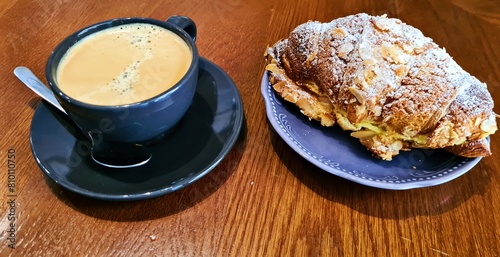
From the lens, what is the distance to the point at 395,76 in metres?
0.73

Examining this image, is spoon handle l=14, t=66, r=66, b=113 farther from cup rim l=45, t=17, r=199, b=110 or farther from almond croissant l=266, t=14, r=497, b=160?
almond croissant l=266, t=14, r=497, b=160

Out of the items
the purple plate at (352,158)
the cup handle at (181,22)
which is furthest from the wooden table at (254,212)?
the cup handle at (181,22)

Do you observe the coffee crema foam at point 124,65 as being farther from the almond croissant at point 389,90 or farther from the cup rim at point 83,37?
the almond croissant at point 389,90

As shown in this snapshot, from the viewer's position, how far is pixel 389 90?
0.73 metres

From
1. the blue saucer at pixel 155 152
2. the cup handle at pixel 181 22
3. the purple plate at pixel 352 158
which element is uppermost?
the cup handle at pixel 181 22

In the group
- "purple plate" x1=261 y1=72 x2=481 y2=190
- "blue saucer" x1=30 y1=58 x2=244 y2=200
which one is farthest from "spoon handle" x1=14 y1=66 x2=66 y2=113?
"purple plate" x1=261 y1=72 x2=481 y2=190

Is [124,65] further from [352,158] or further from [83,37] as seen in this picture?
[352,158]

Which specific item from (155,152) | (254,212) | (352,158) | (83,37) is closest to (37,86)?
(83,37)

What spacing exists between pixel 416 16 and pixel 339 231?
75 centimetres

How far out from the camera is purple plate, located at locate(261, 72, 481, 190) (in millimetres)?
699

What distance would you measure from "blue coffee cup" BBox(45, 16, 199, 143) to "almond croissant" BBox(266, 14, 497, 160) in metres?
0.23

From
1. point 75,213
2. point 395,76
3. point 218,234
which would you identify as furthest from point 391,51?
point 75,213

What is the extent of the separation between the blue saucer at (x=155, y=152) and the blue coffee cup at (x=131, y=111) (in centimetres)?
5

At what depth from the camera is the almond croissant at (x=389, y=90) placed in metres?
0.71
